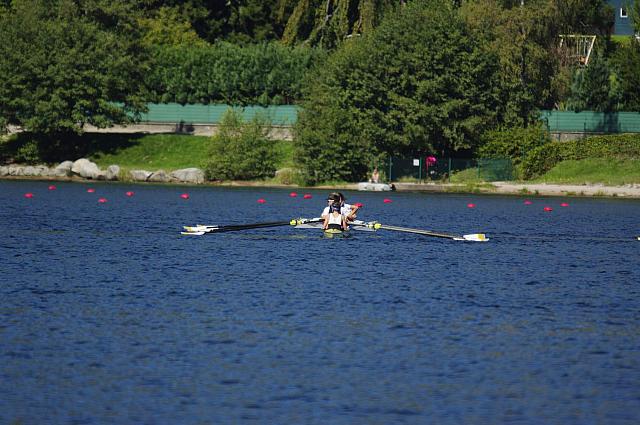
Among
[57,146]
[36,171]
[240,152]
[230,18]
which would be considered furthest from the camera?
[230,18]

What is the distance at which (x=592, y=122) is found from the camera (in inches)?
3814

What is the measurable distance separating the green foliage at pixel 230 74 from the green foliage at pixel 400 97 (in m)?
18.0

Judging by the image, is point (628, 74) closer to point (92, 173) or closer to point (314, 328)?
point (92, 173)

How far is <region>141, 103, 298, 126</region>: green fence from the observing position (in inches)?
4186

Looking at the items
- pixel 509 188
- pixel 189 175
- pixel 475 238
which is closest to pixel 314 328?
pixel 475 238

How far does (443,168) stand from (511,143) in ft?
18.4

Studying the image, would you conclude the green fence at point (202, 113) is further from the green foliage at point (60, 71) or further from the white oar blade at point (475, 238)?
the white oar blade at point (475, 238)

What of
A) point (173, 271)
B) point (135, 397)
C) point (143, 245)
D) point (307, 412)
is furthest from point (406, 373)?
point (143, 245)

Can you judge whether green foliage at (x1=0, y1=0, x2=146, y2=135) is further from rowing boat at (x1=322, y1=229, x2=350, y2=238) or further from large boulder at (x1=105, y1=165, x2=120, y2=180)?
rowing boat at (x1=322, y1=229, x2=350, y2=238)

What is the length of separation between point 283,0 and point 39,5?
74.1ft

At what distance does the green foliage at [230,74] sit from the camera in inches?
4188

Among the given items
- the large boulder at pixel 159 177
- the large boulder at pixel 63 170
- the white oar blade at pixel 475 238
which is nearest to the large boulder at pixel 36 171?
the large boulder at pixel 63 170

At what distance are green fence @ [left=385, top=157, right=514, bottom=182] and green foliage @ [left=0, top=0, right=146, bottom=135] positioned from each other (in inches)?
1016

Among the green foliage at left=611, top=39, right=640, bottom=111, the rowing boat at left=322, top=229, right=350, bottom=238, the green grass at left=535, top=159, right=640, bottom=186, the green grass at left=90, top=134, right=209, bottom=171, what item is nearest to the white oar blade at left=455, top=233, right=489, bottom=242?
the rowing boat at left=322, top=229, right=350, bottom=238
